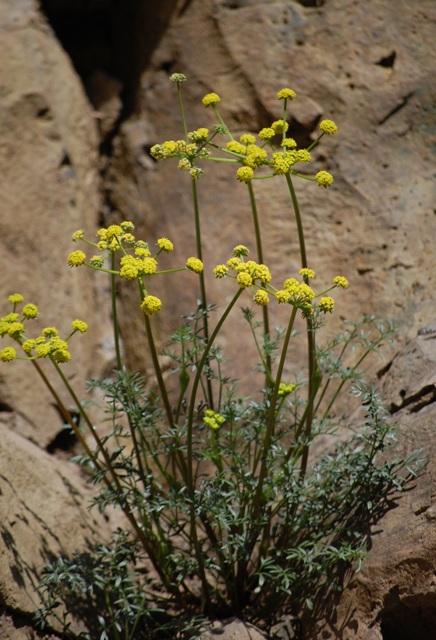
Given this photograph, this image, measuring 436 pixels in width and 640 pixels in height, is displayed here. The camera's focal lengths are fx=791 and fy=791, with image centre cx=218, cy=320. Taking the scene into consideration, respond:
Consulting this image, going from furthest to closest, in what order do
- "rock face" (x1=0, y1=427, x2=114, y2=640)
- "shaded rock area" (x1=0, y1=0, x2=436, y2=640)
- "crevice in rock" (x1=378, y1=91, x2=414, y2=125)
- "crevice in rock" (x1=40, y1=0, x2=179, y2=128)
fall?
"crevice in rock" (x1=40, y1=0, x2=179, y2=128) < "crevice in rock" (x1=378, y1=91, x2=414, y2=125) < "shaded rock area" (x1=0, y1=0, x2=436, y2=640) < "rock face" (x1=0, y1=427, x2=114, y2=640)

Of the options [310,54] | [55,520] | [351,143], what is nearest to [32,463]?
[55,520]

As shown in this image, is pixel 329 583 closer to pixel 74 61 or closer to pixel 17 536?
pixel 17 536

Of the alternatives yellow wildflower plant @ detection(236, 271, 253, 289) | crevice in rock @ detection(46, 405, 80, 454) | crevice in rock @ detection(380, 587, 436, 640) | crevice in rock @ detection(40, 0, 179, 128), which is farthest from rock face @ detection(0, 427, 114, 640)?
crevice in rock @ detection(40, 0, 179, 128)

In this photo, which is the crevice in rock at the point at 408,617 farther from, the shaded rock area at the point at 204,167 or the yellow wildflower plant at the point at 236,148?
the yellow wildflower plant at the point at 236,148

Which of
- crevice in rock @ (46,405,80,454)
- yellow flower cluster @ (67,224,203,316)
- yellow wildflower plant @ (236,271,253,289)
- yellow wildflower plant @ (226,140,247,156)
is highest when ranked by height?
yellow wildflower plant @ (226,140,247,156)

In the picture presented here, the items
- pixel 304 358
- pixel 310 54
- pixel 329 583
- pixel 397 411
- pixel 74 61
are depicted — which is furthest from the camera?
pixel 74 61

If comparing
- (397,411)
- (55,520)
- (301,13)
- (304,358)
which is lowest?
(55,520)

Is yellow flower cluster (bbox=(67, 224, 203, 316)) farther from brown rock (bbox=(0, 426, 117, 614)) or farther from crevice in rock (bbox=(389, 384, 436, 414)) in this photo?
crevice in rock (bbox=(389, 384, 436, 414))

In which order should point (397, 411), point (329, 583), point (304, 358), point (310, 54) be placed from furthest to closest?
point (310, 54) → point (304, 358) → point (397, 411) → point (329, 583)

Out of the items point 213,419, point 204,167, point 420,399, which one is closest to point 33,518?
point 213,419
